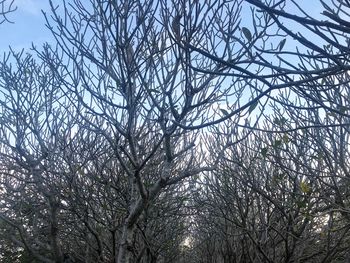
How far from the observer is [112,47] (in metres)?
5.13

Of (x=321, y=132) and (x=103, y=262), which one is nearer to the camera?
(x=321, y=132)

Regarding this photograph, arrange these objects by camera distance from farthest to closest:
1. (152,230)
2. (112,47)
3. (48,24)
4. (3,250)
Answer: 1. (3,250)
2. (152,230)
3. (112,47)
4. (48,24)

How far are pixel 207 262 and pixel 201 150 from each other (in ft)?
12.2

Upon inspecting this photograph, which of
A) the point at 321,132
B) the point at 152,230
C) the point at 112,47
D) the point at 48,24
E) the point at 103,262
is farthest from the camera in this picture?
the point at 152,230

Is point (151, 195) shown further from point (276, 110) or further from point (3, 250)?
point (3, 250)

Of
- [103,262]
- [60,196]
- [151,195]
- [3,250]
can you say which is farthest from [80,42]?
[3,250]

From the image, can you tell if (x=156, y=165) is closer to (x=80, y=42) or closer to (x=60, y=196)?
(x=60, y=196)

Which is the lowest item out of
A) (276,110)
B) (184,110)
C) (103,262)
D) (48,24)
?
(103,262)

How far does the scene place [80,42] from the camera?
4723 millimetres

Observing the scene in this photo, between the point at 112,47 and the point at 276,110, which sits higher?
the point at 112,47

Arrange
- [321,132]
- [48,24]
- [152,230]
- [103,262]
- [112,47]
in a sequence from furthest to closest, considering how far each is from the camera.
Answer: [152,230] → [103,262] → [321,132] → [112,47] → [48,24]

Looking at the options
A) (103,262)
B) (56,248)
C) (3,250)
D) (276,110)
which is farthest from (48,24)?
(3,250)

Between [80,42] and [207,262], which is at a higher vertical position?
[80,42]

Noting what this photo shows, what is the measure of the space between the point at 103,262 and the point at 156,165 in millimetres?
1832
